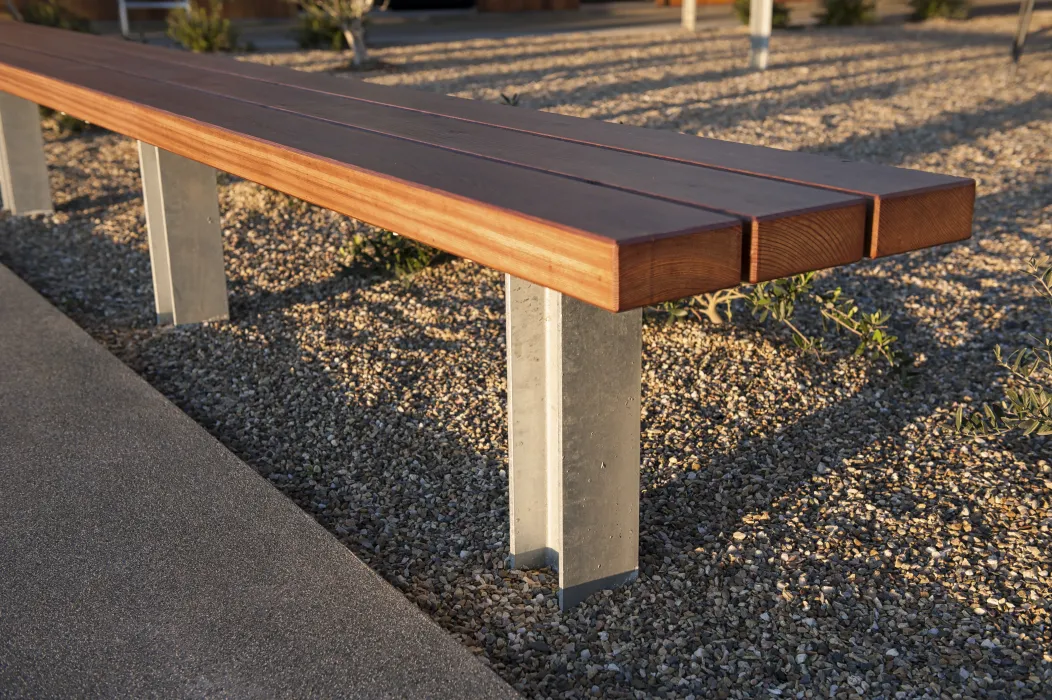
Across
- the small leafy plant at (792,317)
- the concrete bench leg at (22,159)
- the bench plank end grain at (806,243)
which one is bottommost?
the small leafy plant at (792,317)

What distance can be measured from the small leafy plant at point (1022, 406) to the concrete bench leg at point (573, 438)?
0.97 m

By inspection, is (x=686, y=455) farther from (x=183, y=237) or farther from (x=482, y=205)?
(x=183, y=237)

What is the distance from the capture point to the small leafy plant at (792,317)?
3.05 m

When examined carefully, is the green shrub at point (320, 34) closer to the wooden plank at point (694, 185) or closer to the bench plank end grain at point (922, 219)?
the wooden plank at point (694, 185)

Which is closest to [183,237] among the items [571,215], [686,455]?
[686,455]

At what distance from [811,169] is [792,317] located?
1.63 metres

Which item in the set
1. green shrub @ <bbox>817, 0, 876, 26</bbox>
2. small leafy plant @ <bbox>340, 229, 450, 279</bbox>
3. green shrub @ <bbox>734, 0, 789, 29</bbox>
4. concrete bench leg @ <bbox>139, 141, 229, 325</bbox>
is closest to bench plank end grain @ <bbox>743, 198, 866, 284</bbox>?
concrete bench leg @ <bbox>139, 141, 229, 325</bbox>

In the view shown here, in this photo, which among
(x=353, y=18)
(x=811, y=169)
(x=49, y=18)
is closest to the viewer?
(x=811, y=169)

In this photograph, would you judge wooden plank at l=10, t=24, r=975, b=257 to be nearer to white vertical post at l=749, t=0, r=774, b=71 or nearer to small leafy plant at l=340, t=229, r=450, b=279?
small leafy plant at l=340, t=229, r=450, b=279

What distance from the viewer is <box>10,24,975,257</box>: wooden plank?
1.72 m

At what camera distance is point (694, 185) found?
1818mm

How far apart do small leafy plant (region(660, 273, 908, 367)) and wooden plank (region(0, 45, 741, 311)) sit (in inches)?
48.6

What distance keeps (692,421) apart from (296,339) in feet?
4.54

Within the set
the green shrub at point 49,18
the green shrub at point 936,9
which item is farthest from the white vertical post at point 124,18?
the green shrub at point 936,9
